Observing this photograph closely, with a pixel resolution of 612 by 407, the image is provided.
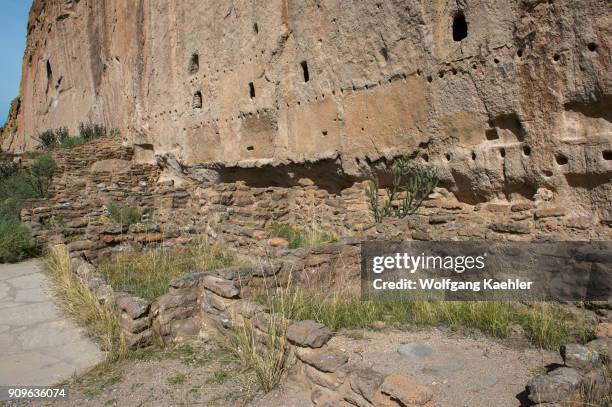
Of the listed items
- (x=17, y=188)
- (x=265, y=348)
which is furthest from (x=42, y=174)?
(x=265, y=348)

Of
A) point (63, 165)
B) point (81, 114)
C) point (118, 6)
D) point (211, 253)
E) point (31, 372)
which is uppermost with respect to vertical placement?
point (118, 6)

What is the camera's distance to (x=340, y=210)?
1012cm

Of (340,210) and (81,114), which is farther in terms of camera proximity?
(81,114)

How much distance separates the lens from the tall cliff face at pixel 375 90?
6.82 meters

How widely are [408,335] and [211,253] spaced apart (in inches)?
154

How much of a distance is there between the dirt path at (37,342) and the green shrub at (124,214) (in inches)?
162

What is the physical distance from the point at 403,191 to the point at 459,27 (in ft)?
10.5

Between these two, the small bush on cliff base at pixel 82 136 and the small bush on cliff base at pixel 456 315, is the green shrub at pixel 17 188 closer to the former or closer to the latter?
the small bush on cliff base at pixel 82 136

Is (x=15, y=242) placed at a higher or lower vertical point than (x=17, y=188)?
lower

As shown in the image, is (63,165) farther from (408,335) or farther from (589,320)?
(589,320)

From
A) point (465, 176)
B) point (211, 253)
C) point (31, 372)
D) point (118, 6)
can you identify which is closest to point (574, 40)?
point (465, 176)

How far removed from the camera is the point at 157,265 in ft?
22.4

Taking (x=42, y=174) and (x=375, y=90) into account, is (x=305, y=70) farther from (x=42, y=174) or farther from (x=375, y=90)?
(x=42, y=174)

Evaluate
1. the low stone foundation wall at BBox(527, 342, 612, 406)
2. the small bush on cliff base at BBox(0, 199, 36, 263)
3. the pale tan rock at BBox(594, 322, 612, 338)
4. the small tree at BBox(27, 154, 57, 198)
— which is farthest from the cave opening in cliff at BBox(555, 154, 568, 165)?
the small tree at BBox(27, 154, 57, 198)
